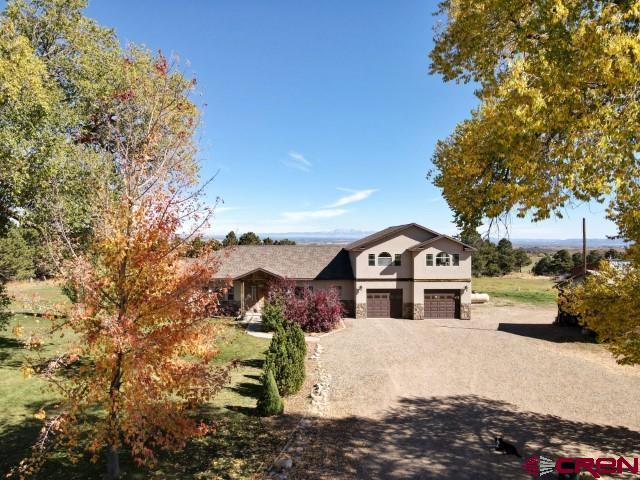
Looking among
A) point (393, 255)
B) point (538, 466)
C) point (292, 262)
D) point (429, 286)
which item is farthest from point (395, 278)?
point (538, 466)

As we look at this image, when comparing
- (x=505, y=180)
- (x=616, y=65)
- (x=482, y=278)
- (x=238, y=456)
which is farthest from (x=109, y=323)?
(x=482, y=278)

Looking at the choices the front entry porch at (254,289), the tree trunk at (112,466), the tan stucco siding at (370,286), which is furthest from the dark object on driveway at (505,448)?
the front entry porch at (254,289)

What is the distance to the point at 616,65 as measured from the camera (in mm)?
6230

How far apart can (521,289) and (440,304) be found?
25.4 meters

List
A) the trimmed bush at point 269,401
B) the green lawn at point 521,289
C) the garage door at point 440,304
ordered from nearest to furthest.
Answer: the trimmed bush at point 269,401 < the garage door at point 440,304 < the green lawn at point 521,289

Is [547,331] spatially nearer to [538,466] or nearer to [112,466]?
[538,466]

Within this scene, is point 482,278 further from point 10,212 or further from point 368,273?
point 10,212

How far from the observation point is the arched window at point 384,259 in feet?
109

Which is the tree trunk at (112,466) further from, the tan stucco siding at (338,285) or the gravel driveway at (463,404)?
the tan stucco siding at (338,285)

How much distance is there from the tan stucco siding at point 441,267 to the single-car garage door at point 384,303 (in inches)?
107

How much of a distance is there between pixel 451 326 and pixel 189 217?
2666 cm

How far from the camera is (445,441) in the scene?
11719 millimetres

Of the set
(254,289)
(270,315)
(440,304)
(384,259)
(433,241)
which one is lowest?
(270,315)

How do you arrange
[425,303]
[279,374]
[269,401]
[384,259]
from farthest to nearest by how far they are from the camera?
1. [384,259]
2. [425,303]
3. [279,374]
4. [269,401]
